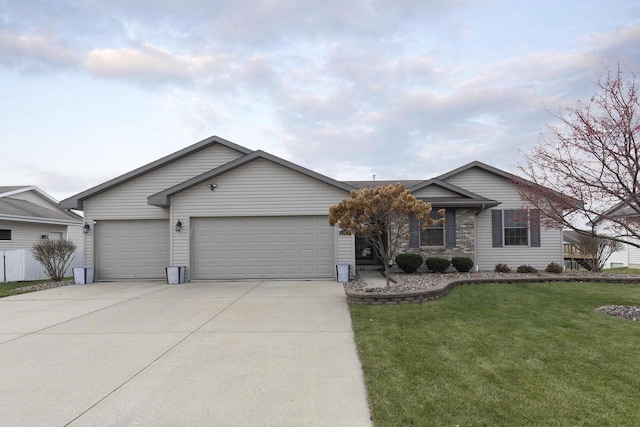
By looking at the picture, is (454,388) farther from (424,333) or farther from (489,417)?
(424,333)

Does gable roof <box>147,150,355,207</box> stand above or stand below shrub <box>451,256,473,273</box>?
above

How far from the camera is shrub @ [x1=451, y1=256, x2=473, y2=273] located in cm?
1336

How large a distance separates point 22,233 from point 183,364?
62.8ft

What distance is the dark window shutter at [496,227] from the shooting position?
1468 centimetres

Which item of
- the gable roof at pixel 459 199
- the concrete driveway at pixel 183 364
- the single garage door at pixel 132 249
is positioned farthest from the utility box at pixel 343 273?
the single garage door at pixel 132 249

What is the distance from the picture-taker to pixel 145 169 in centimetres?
1398

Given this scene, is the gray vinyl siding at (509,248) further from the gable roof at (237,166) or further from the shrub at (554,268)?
the gable roof at (237,166)

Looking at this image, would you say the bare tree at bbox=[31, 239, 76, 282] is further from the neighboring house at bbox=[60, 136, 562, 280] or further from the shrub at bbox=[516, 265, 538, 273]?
the shrub at bbox=[516, 265, 538, 273]

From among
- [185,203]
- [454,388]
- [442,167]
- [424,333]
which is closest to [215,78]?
[185,203]

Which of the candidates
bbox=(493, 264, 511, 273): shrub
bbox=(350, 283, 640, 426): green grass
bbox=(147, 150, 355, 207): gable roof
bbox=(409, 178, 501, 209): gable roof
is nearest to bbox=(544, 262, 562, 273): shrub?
bbox=(493, 264, 511, 273): shrub

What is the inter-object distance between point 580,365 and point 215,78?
1239 centimetres

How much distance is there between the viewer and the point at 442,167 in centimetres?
2322

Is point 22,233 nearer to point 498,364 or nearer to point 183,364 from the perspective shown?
point 183,364

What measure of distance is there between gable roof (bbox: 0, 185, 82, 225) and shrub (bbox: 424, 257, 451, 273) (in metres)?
18.7
